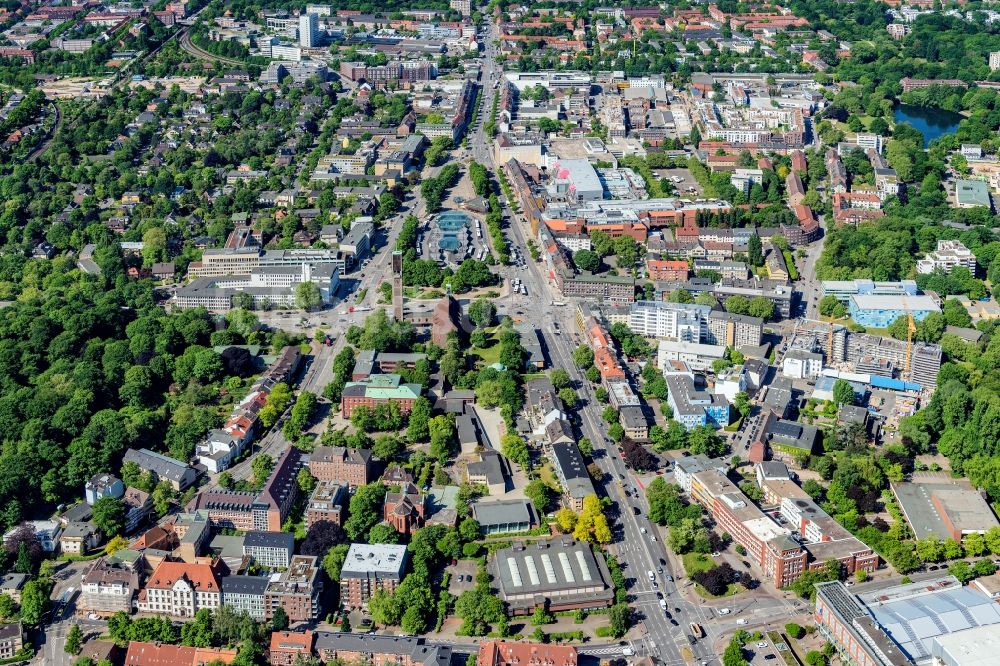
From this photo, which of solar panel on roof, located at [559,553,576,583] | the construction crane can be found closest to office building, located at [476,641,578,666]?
solar panel on roof, located at [559,553,576,583]

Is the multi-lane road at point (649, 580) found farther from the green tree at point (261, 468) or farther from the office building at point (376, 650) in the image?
the green tree at point (261, 468)

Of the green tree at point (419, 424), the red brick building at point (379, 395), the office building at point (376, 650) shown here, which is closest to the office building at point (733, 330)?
the red brick building at point (379, 395)

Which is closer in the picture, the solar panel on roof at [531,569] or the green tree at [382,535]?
the solar panel on roof at [531,569]

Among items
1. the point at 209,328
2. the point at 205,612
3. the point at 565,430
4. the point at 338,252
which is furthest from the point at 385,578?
the point at 338,252

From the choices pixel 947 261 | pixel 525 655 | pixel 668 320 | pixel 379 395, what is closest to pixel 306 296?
pixel 379 395

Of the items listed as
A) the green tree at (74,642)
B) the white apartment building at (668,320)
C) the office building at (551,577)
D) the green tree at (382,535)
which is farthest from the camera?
the white apartment building at (668,320)

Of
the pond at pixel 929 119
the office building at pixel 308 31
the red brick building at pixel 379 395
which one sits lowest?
the red brick building at pixel 379 395

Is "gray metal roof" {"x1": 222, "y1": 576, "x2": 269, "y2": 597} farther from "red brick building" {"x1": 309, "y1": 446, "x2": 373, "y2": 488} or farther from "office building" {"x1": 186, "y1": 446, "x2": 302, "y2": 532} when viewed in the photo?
"red brick building" {"x1": 309, "y1": 446, "x2": 373, "y2": 488}

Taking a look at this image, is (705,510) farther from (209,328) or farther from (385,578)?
(209,328)
